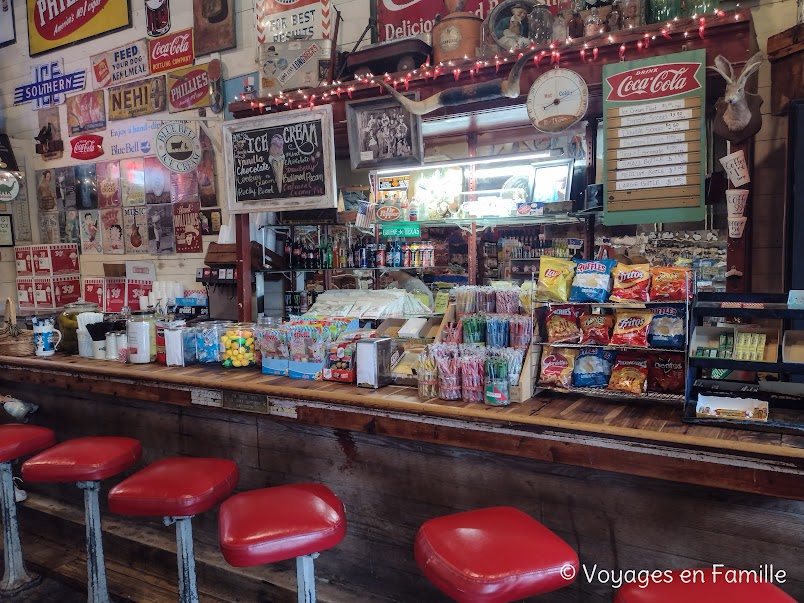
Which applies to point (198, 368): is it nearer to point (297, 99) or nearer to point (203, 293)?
point (297, 99)

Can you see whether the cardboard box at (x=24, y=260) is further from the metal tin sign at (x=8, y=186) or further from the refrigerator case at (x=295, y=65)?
the refrigerator case at (x=295, y=65)

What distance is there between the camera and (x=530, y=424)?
1900mm

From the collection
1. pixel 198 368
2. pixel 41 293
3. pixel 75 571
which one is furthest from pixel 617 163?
pixel 41 293

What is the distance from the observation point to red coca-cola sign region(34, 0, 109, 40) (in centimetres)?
586

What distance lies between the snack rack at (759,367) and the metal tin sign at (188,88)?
458cm

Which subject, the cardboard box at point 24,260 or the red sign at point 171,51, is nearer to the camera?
the red sign at point 171,51

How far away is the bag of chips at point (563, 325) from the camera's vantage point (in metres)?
2.19

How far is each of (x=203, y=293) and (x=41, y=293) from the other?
2.45 m

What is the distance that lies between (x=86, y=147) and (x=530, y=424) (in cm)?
589

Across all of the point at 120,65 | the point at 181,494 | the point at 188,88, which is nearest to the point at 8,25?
the point at 120,65

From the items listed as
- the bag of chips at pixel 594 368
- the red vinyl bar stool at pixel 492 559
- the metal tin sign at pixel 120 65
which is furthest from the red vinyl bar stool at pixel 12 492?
the metal tin sign at pixel 120 65

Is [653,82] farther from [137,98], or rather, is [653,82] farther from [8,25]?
[8,25]

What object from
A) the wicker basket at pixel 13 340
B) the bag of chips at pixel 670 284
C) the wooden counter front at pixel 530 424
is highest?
the bag of chips at pixel 670 284

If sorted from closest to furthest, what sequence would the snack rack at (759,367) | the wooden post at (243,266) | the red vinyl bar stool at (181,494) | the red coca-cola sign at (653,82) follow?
the snack rack at (759,367), the red vinyl bar stool at (181,494), the red coca-cola sign at (653,82), the wooden post at (243,266)
